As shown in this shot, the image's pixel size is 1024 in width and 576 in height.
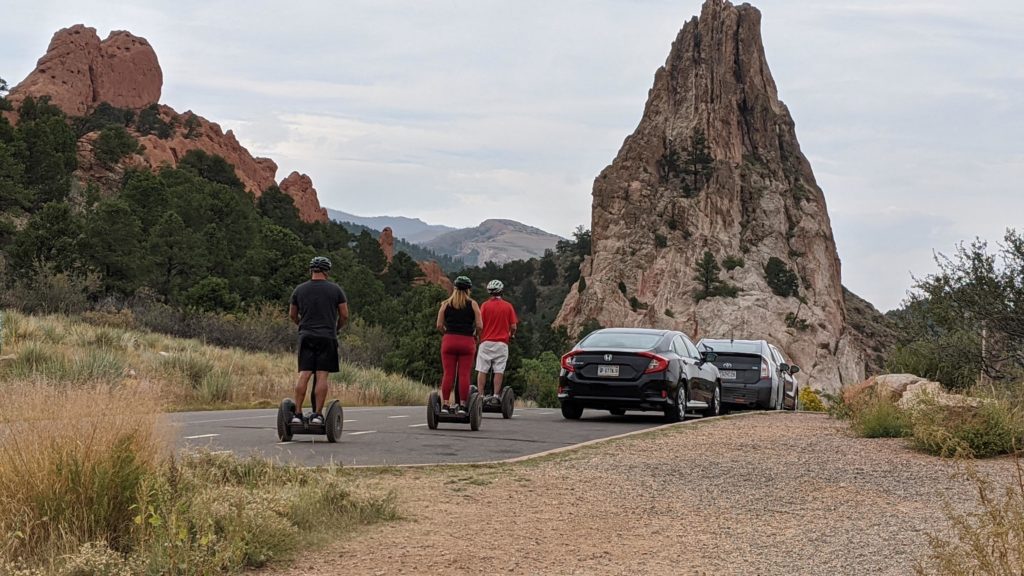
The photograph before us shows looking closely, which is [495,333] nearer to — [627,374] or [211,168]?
[627,374]

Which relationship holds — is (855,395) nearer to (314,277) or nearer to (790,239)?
(314,277)

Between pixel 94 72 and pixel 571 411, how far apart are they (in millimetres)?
143596

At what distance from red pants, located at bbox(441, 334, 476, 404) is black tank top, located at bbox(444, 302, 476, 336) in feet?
0.25

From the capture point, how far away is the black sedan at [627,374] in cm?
1698

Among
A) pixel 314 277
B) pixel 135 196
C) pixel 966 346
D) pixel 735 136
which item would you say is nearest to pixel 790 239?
pixel 735 136

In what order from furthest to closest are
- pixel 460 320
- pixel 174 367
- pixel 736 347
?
pixel 736 347 → pixel 174 367 → pixel 460 320

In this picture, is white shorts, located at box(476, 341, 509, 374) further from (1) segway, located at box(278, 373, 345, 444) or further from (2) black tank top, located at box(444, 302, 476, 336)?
(1) segway, located at box(278, 373, 345, 444)

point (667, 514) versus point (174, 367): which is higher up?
point (174, 367)

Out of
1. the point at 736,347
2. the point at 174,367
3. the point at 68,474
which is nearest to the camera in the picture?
the point at 68,474

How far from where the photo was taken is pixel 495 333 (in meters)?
16.1

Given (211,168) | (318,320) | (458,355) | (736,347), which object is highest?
(211,168)

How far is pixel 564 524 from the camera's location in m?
7.42

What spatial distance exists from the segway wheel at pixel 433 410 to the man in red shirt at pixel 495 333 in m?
1.52

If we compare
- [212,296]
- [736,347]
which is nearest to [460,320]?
[736,347]
